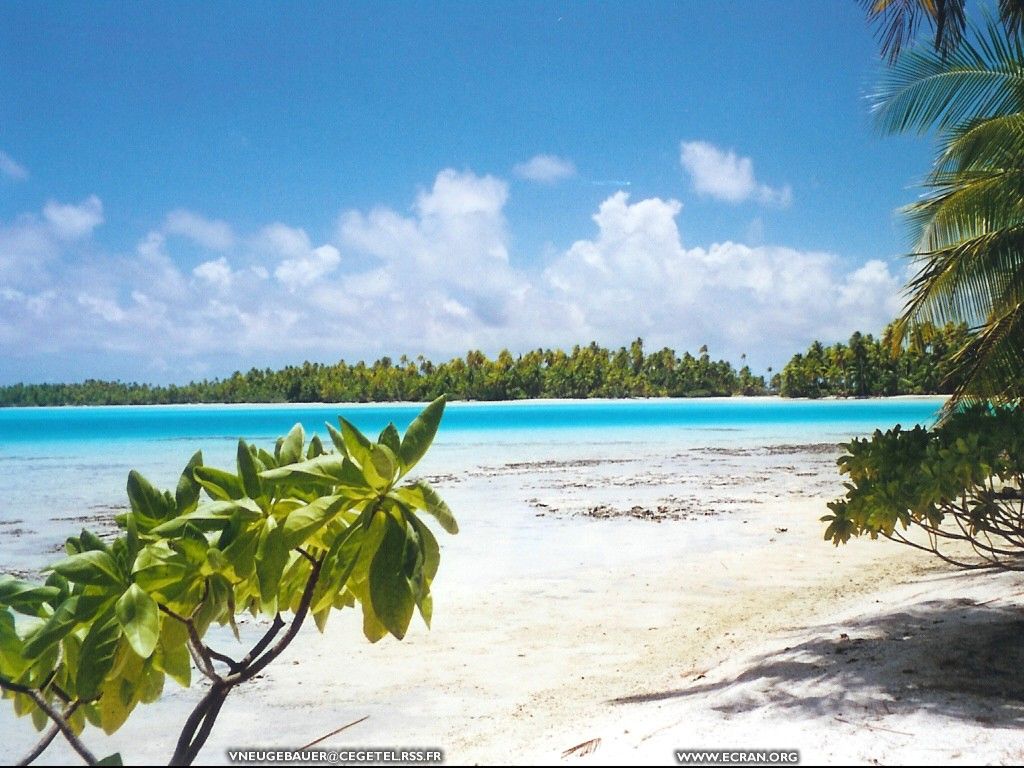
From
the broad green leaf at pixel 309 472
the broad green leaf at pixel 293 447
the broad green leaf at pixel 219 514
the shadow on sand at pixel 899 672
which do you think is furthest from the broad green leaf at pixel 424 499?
the shadow on sand at pixel 899 672

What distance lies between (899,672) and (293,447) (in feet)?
9.93

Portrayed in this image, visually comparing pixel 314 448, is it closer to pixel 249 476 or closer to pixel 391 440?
pixel 249 476

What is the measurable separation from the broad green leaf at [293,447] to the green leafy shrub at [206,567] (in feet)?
0.29

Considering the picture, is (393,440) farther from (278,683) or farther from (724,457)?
(724,457)

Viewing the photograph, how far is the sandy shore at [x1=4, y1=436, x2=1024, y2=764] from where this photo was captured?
2.67m

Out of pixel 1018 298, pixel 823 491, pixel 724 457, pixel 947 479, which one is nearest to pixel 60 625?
pixel 947 479

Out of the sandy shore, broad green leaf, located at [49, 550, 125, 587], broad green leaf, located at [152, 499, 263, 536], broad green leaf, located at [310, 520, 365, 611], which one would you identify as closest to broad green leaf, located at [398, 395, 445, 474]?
broad green leaf, located at [310, 520, 365, 611]

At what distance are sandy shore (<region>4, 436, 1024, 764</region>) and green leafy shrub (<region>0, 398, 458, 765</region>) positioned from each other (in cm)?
160

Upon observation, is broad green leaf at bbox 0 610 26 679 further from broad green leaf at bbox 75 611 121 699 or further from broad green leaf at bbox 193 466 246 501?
broad green leaf at bbox 193 466 246 501

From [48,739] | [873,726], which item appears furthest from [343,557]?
[873,726]

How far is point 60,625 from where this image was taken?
42.9 inches

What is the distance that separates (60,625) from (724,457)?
2128cm

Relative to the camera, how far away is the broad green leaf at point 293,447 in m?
1.37

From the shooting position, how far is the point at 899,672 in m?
3.25
